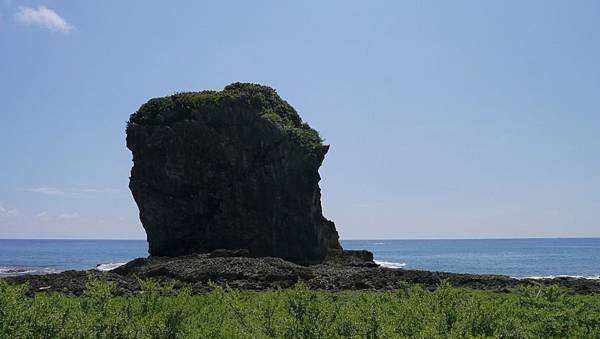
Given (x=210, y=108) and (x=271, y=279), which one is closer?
(x=271, y=279)

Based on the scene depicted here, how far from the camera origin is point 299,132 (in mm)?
52719

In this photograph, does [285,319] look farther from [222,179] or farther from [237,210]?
[222,179]

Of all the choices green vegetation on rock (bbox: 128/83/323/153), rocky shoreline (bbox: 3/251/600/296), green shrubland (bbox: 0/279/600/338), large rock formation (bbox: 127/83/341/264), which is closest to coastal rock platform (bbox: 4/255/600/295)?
rocky shoreline (bbox: 3/251/600/296)

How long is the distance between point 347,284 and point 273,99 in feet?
101

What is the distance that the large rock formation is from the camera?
49656 mm

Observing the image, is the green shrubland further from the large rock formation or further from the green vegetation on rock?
the green vegetation on rock

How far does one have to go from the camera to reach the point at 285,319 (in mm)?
10469

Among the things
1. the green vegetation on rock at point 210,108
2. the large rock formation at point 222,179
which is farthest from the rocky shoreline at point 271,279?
the green vegetation on rock at point 210,108

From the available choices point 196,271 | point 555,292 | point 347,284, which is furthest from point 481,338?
point 196,271

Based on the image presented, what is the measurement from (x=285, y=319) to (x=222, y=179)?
40257 millimetres

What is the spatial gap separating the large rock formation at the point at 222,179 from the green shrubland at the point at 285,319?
37.1 m

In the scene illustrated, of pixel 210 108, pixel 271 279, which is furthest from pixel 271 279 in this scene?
pixel 210 108

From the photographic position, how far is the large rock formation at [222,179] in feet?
163

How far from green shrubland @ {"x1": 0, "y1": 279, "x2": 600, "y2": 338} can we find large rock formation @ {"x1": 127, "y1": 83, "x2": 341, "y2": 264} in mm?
37137
